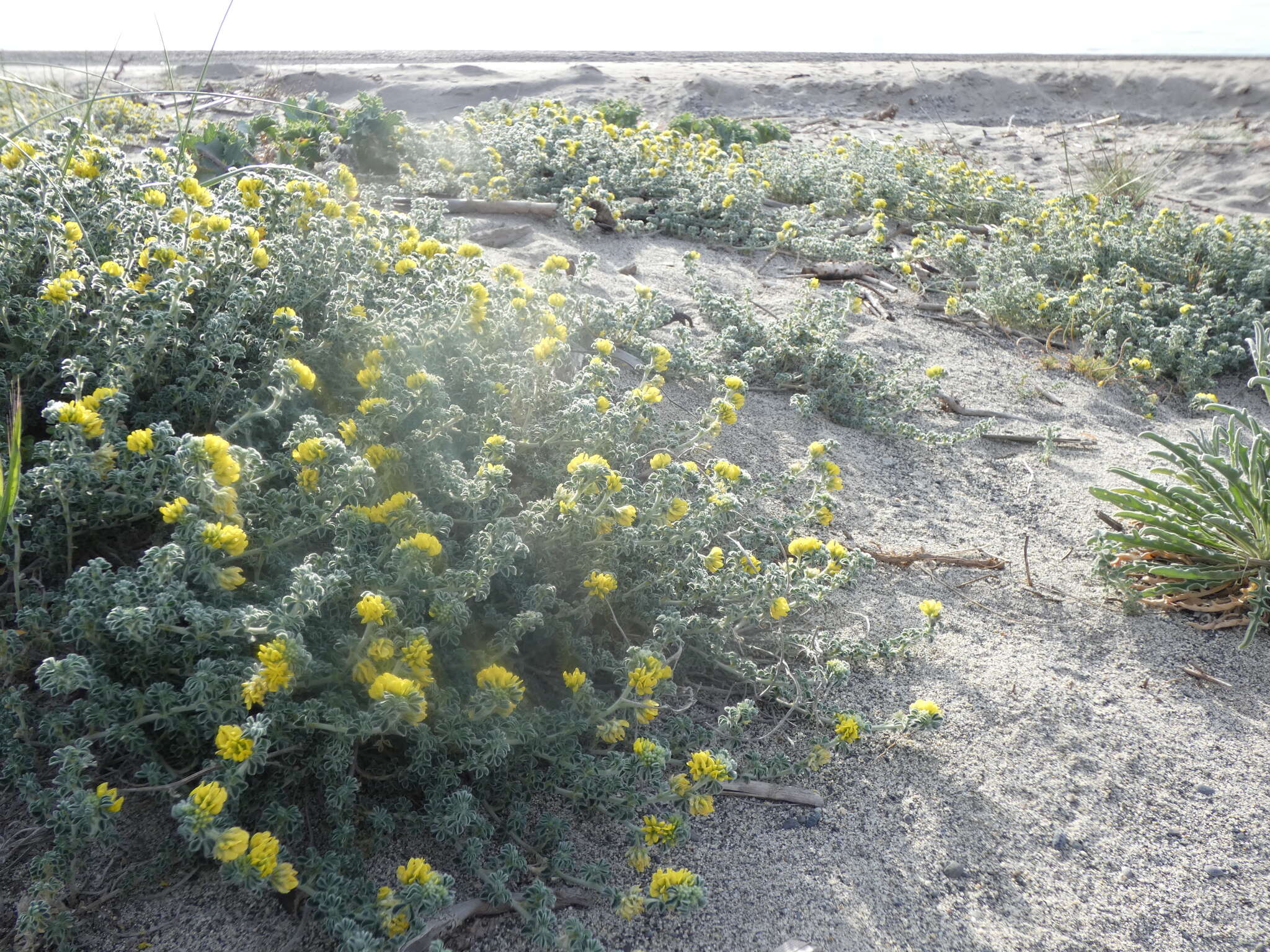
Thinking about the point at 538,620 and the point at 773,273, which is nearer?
the point at 538,620

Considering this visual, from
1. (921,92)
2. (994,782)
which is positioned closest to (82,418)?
(994,782)

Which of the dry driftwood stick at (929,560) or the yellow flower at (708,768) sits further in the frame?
the dry driftwood stick at (929,560)

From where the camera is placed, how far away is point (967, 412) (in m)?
4.60

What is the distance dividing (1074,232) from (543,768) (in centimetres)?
616

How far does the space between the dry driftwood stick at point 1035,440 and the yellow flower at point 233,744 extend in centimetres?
366

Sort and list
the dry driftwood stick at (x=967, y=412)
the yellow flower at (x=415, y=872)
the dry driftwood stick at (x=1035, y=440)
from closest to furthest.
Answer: the yellow flower at (x=415, y=872) → the dry driftwood stick at (x=1035, y=440) → the dry driftwood stick at (x=967, y=412)

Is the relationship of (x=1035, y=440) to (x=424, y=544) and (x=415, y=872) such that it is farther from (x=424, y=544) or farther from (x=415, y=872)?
(x=415, y=872)

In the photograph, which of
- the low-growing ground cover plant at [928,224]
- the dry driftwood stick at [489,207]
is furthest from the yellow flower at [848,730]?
the dry driftwood stick at [489,207]

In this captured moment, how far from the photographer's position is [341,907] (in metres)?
1.73

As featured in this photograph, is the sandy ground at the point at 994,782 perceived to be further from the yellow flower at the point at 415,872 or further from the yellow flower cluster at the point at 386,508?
the yellow flower cluster at the point at 386,508

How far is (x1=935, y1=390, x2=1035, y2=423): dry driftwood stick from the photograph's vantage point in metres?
4.60

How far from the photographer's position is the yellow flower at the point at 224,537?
1836 mm

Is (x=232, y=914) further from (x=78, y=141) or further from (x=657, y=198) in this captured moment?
(x=657, y=198)

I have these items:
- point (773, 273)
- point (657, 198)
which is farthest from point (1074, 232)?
point (657, 198)
